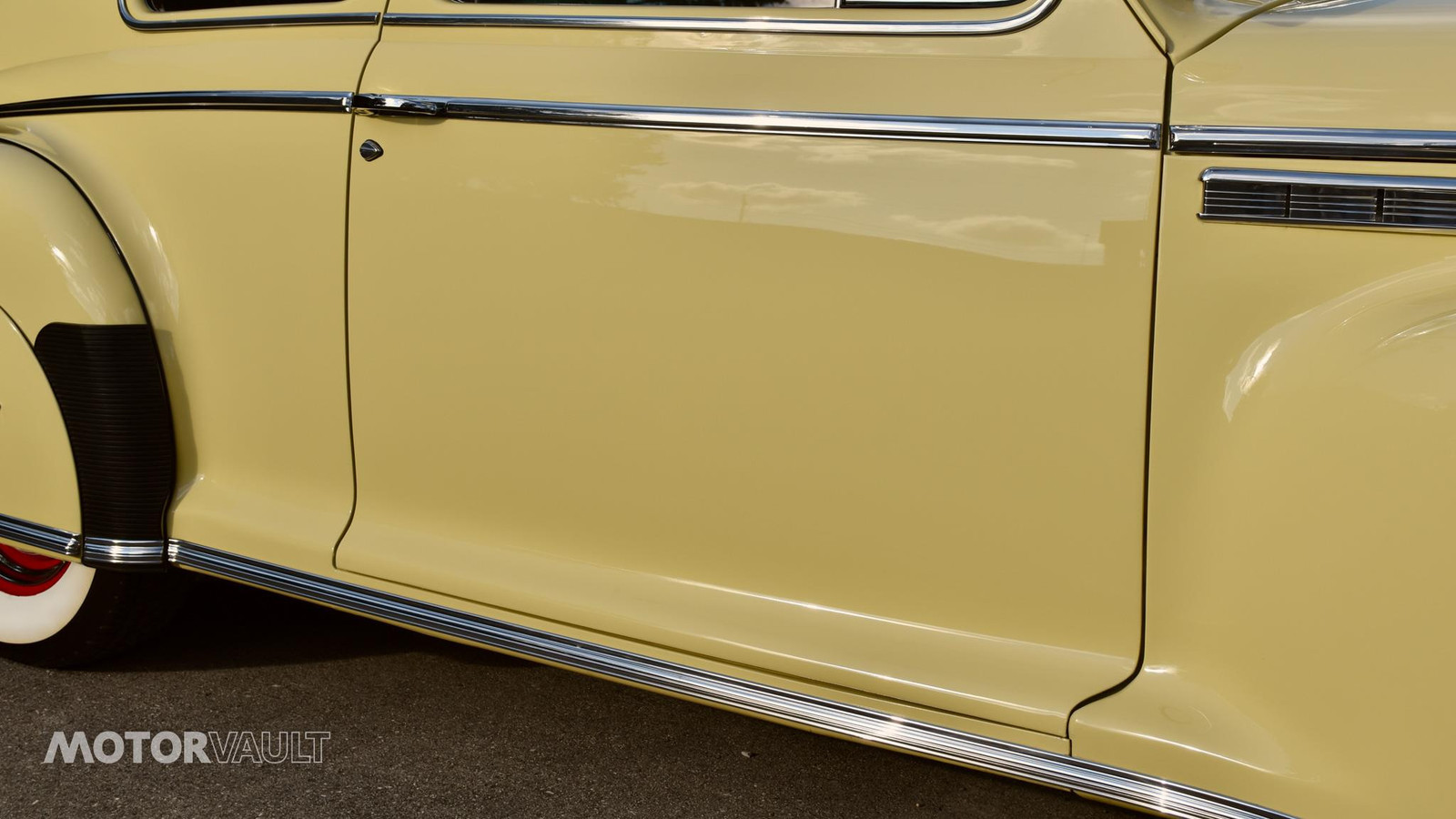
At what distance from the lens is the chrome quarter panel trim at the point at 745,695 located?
147 centimetres

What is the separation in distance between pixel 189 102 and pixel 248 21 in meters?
0.18

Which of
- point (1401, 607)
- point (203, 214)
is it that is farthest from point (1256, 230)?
point (203, 214)

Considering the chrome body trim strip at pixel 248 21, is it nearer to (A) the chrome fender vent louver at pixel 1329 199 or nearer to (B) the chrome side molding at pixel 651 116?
(B) the chrome side molding at pixel 651 116

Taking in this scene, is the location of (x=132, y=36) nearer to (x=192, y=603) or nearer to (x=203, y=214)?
(x=203, y=214)

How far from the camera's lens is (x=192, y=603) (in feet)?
9.05

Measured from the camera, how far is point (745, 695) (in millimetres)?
1710

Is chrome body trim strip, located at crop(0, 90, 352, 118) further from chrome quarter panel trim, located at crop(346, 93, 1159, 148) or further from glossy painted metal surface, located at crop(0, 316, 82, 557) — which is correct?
glossy painted metal surface, located at crop(0, 316, 82, 557)

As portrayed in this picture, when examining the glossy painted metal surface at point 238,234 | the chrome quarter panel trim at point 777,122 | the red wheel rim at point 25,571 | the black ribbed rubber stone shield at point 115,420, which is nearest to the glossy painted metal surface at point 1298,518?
the chrome quarter panel trim at point 777,122

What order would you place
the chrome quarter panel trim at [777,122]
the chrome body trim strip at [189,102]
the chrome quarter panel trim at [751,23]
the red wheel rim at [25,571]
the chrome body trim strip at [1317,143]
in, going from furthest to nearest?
the red wheel rim at [25,571] → the chrome body trim strip at [189,102] → the chrome quarter panel trim at [751,23] → the chrome quarter panel trim at [777,122] → the chrome body trim strip at [1317,143]

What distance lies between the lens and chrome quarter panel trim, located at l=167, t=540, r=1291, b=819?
1.47m

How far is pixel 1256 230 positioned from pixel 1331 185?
0.09 metres

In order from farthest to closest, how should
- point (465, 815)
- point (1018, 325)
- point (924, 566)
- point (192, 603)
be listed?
point (192, 603)
point (465, 815)
point (924, 566)
point (1018, 325)

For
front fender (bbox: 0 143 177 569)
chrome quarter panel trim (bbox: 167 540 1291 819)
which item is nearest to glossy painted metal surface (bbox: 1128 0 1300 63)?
chrome quarter panel trim (bbox: 167 540 1291 819)

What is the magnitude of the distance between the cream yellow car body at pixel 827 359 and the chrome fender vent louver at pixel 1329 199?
0.01m
